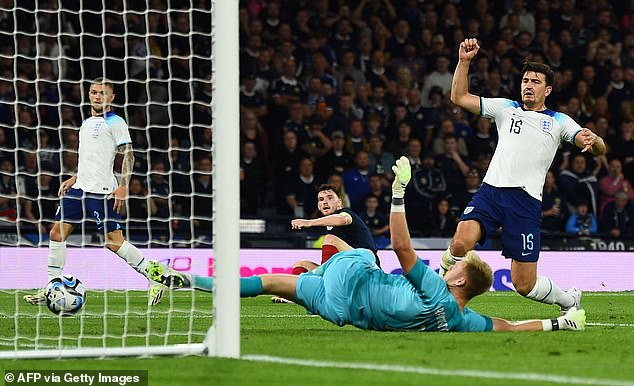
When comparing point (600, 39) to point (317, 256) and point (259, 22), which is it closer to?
point (259, 22)

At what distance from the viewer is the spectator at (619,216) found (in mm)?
18594

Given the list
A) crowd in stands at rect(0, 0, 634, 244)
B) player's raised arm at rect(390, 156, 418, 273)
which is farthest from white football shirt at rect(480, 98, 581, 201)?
crowd in stands at rect(0, 0, 634, 244)

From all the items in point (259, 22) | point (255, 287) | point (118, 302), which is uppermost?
point (259, 22)

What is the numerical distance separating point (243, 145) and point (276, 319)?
8012 mm

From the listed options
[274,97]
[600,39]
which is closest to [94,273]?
[274,97]

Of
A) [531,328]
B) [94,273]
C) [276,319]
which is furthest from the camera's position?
[94,273]

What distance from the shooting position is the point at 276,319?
35.3 ft

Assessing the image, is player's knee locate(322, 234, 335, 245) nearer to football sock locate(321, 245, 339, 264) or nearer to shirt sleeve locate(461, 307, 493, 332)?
→ football sock locate(321, 245, 339, 264)

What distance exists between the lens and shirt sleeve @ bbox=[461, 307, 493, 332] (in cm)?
889

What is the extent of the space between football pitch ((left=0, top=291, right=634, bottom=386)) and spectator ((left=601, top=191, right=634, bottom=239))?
769 cm

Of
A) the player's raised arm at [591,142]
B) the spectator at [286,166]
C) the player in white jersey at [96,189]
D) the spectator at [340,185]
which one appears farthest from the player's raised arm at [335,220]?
the spectator at [286,166]

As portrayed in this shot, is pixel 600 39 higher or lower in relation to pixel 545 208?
higher

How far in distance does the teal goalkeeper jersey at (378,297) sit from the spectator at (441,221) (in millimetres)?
9458

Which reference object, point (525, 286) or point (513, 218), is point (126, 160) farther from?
point (525, 286)
